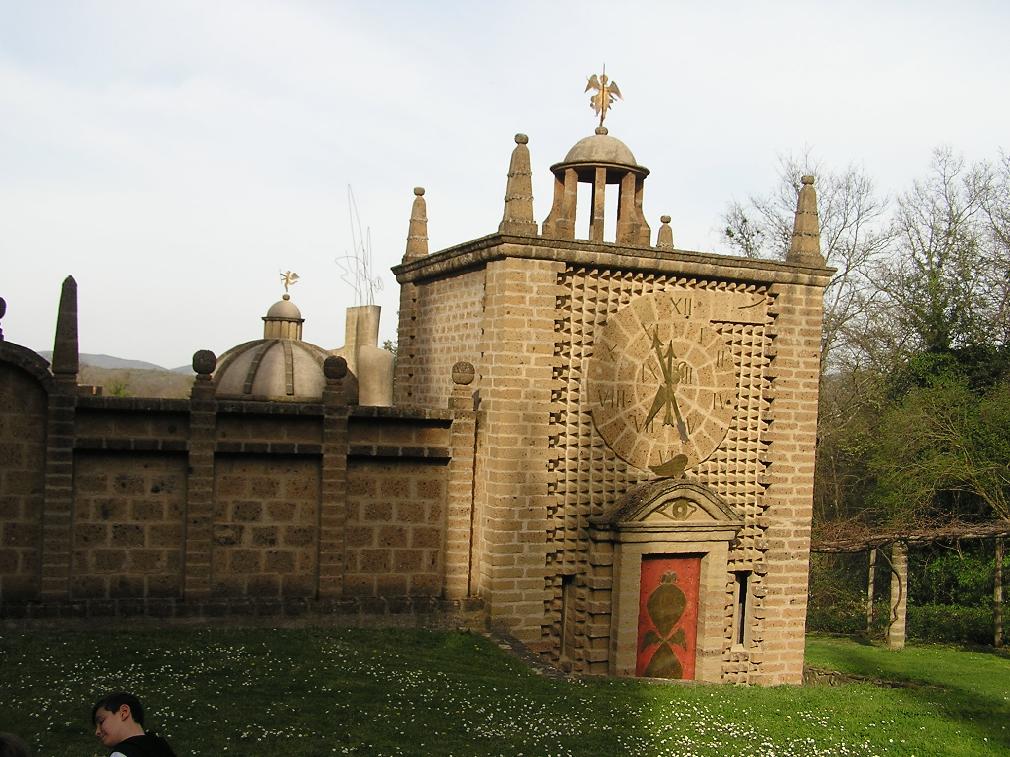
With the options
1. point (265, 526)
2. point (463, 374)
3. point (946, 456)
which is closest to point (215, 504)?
point (265, 526)

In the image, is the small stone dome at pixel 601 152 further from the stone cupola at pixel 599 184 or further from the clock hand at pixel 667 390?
the clock hand at pixel 667 390

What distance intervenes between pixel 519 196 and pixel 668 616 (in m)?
6.44

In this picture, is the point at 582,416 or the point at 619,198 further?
the point at 619,198

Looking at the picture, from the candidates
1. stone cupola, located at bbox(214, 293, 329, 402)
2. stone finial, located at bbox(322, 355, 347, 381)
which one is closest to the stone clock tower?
stone finial, located at bbox(322, 355, 347, 381)

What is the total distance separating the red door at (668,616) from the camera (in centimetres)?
1619

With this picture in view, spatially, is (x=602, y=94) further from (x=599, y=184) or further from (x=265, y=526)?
(x=265, y=526)

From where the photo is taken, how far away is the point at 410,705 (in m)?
11.6

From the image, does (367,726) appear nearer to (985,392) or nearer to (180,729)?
(180,729)

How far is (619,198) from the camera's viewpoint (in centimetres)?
1822

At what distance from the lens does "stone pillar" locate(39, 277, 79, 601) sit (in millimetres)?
13953

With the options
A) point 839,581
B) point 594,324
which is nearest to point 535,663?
point 594,324

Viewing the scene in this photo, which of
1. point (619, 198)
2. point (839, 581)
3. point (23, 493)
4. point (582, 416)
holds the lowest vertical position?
point (839, 581)

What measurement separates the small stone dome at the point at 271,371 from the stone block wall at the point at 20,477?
1041cm

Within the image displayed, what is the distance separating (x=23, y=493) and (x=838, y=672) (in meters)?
13.7
